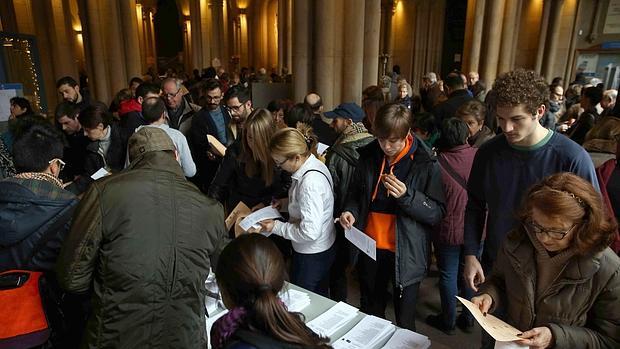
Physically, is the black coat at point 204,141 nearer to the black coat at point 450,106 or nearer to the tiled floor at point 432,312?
the tiled floor at point 432,312

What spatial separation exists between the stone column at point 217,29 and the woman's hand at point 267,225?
1790 centimetres

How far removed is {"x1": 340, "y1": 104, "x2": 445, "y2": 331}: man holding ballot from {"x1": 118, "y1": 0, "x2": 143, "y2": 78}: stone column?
9.00m

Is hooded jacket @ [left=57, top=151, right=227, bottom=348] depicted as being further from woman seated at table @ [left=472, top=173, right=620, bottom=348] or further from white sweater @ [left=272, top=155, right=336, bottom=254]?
woman seated at table @ [left=472, top=173, right=620, bottom=348]

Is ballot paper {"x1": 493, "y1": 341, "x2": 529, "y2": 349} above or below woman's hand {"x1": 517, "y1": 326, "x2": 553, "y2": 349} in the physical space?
below

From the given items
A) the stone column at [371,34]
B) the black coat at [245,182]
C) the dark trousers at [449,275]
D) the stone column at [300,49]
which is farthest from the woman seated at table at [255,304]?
the stone column at [371,34]

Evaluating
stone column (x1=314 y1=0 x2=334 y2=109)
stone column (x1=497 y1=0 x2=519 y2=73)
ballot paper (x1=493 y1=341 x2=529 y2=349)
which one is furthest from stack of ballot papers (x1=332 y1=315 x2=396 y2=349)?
stone column (x1=497 y1=0 x2=519 y2=73)

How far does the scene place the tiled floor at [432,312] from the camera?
3412 millimetres

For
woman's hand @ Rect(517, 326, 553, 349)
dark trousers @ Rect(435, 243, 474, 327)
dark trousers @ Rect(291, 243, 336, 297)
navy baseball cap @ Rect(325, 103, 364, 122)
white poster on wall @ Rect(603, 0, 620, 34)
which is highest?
white poster on wall @ Rect(603, 0, 620, 34)

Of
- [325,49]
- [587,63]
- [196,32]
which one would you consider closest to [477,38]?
[587,63]

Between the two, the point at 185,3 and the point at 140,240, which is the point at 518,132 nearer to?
the point at 140,240

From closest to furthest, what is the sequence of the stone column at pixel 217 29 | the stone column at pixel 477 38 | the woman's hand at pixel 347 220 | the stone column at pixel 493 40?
the woman's hand at pixel 347 220 → the stone column at pixel 493 40 → the stone column at pixel 477 38 → the stone column at pixel 217 29

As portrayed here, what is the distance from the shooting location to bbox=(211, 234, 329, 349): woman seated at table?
1241 mm

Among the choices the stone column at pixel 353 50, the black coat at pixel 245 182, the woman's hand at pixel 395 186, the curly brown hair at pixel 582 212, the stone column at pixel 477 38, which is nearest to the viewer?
the curly brown hair at pixel 582 212

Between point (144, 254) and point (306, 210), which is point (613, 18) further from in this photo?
point (144, 254)
